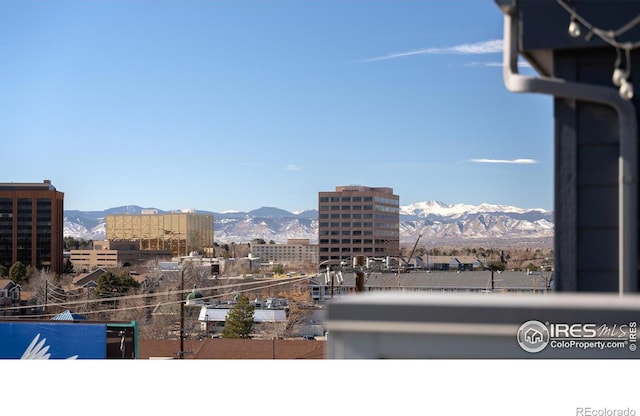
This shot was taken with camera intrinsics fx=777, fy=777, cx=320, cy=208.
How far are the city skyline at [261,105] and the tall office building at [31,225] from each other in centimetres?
5

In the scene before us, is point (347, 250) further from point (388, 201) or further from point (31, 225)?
point (31, 225)

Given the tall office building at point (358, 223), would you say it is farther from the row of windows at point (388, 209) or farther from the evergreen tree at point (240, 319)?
the evergreen tree at point (240, 319)

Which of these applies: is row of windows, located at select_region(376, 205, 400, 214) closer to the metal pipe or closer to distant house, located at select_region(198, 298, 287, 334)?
distant house, located at select_region(198, 298, 287, 334)

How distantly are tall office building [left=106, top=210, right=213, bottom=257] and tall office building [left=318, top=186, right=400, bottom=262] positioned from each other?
21.0 inches

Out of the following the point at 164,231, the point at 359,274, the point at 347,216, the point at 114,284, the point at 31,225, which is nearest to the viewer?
the point at 359,274

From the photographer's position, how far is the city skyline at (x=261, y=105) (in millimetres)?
3100

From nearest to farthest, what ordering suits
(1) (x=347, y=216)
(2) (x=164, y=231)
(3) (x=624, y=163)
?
(3) (x=624, y=163) → (1) (x=347, y=216) → (2) (x=164, y=231)

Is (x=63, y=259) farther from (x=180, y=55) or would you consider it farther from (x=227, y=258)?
(x=180, y=55)

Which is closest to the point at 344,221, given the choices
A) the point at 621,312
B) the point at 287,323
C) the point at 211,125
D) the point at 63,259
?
the point at 287,323

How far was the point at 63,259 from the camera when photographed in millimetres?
3414

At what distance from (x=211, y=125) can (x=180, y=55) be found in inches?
12.9

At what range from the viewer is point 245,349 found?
3016mm

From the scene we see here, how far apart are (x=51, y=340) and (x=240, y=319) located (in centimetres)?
77

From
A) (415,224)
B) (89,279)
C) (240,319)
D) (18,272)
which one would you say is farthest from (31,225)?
(415,224)
